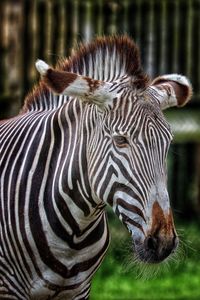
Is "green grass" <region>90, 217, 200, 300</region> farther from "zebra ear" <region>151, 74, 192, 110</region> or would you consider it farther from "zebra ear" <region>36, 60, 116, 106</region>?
"zebra ear" <region>36, 60, 116, 106</region>

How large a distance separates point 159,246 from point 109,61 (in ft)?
4.42

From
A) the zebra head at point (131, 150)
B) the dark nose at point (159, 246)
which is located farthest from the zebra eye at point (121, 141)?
the dark nose at point (159, 246)

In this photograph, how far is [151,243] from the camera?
6.44 meters

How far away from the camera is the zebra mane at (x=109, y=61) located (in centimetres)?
700

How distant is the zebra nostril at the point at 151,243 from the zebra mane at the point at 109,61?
0.95m

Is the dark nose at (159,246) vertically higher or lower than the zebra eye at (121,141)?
lower

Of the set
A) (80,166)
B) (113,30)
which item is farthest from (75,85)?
(113,30)

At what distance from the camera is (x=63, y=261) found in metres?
7.12

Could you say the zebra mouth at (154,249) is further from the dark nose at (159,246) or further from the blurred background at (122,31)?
the blurred background at (122,31)

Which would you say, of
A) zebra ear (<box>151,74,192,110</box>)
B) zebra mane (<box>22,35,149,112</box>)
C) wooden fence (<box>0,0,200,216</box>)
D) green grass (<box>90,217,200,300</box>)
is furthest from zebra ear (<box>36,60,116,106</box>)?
wooden fence (<box>0,0,200,216</box>)

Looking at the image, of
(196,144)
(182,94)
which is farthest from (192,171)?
(182,94)

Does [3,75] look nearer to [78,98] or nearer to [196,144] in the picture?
[196,144]

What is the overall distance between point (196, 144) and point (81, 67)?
7609mm

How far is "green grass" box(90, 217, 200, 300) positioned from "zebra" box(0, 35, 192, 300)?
4048 mm
